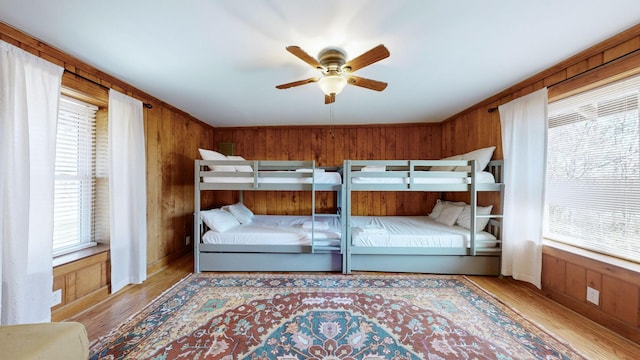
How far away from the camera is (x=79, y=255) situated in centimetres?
194

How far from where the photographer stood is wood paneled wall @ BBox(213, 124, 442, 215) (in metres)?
3.83

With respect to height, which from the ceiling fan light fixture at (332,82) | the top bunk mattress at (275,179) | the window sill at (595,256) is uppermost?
the ceiling fan light fixture at (332,82)

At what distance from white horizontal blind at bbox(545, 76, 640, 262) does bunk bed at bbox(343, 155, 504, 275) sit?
1.65 ft

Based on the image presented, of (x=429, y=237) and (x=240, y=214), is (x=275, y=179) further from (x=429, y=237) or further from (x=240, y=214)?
(x=429, y=237)

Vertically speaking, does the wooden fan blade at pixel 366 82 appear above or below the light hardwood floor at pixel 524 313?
above

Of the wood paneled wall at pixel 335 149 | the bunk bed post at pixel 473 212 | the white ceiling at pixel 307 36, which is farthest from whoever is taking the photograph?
the wood paneled wall at pixel 335 149

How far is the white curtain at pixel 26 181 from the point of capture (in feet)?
4.59

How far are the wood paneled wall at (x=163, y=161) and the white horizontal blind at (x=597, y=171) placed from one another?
4455 mm

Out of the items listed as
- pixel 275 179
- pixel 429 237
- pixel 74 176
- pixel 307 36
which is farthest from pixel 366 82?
pixel 74 176

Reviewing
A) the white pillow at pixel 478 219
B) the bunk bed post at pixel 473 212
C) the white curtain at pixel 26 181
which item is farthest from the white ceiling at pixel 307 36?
the white pillow at pixel 478 219

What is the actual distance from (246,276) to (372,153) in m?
2.85

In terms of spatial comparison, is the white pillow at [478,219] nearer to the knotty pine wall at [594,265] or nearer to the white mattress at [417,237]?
the white mattress at [417,237]

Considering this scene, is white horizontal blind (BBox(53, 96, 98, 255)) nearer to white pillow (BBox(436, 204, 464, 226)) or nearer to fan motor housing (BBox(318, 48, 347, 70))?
fan motor housing (BBox(318, 48, 347, 70))

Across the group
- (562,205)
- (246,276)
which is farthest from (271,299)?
(562,205)
